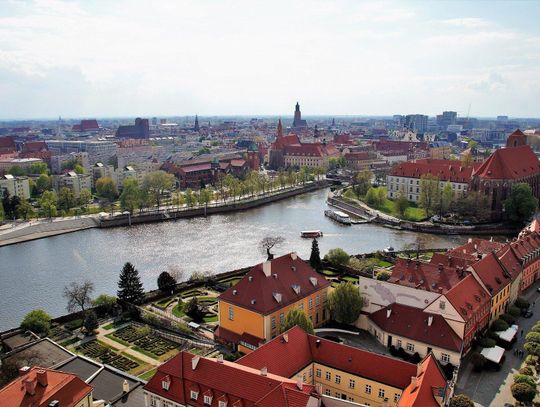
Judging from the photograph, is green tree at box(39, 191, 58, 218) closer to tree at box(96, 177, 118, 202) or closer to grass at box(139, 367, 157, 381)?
tree at box(96, 177, 118, 202)

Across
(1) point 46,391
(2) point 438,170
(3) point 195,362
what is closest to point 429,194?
(2) point 438,170

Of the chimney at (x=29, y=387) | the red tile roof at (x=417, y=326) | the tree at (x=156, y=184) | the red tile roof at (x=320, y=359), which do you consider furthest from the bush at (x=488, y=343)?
the tree at (x=156, y=184)

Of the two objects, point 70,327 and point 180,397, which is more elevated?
point 180,397

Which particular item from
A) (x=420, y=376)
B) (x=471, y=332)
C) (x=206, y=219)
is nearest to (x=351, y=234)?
(x=206, y=219)

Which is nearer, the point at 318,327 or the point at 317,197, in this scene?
the point at 318,327

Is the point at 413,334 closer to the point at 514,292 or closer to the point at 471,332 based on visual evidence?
the point at 471,332

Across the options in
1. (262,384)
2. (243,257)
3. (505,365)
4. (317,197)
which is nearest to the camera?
(262,384)

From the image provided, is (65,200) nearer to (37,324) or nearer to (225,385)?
(37,324)
